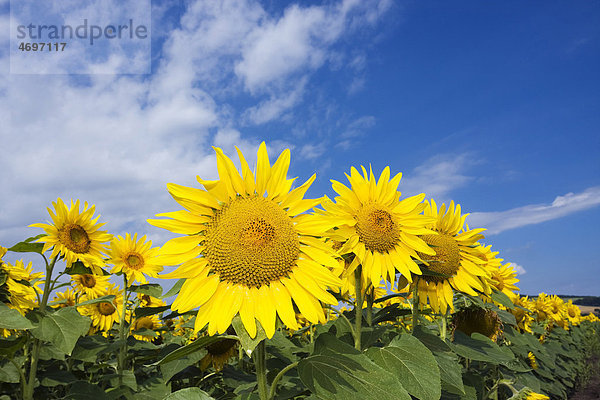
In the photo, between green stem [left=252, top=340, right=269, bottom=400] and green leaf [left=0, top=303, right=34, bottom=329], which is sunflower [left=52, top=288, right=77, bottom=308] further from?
green stem [left=252, top=340, right=269, bottom=400]

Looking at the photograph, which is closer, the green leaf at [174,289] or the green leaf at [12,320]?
the green leaf at [174,289]

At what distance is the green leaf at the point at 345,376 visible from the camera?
1630 mm

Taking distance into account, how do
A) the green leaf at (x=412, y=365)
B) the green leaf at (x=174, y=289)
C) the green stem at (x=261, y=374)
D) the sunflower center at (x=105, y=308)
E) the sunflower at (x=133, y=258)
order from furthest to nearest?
the sunflower center at (x=105, y=308) < the sunflower at (x=133, y=258) < the green leaf at (x=174, y=289) < the green leaf at (x=412, y=365) < the green stem at (x=261, y=374)

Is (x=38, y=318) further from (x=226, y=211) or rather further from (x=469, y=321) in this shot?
(x=469, y=321)

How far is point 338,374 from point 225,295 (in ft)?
1.80

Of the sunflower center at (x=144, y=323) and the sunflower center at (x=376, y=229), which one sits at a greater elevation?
the sunflower center at (x=144, y=323)

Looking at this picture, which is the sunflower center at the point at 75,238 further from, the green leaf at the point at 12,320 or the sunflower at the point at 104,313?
the green leaf at the point at 12,320

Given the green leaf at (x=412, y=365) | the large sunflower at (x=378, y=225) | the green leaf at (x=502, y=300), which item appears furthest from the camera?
the green leaf at (x=502, y=300)

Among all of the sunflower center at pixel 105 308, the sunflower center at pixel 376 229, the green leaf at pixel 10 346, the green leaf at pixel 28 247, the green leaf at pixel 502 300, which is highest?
the green leaf at pixel 28 247

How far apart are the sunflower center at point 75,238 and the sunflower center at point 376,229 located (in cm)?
368

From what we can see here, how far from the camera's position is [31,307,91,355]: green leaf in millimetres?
3252

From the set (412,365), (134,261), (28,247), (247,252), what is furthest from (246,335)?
(134,261)

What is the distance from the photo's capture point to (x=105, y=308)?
21.5 ft

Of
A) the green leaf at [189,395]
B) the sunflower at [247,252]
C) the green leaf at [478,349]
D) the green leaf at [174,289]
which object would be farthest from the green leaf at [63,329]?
the green leaf at [478,349]
